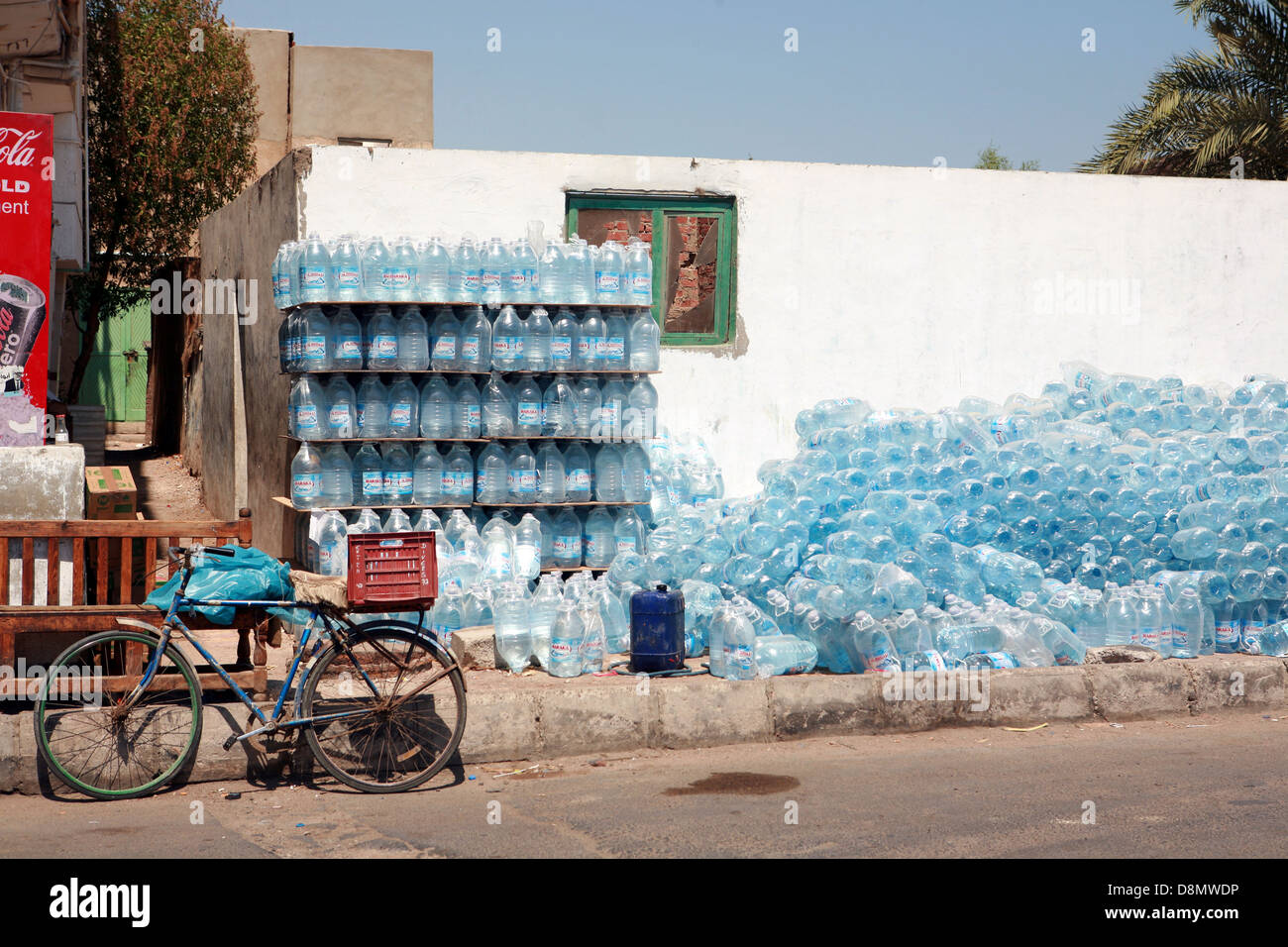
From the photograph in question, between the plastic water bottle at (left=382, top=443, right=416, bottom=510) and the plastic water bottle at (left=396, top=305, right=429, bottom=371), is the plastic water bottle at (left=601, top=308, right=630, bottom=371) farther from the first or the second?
the plastic water bottle at (left=382, top=443, right=416, bottom=510)

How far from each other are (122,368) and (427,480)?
18.0 meters

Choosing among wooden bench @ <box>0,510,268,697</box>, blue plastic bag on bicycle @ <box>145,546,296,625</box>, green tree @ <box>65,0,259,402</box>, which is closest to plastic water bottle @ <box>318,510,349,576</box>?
wooden bench @ <box>0,510,268,697</box>

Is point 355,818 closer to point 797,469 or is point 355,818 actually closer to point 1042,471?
point 797,469

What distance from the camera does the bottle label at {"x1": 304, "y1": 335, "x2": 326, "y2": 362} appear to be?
29.4 feet

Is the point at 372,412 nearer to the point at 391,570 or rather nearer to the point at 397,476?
the point at 397,476

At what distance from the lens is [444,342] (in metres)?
9.26

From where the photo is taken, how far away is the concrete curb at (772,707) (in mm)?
6438

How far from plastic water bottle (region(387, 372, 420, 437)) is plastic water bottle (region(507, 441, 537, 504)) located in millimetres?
783

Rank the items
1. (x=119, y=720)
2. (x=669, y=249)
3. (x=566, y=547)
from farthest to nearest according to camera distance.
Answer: (x=669, y=249) < (x=566, y=547) < (x=119, y=720)

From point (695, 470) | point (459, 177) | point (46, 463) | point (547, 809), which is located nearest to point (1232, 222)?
point (695, 470)

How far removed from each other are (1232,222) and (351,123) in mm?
20489

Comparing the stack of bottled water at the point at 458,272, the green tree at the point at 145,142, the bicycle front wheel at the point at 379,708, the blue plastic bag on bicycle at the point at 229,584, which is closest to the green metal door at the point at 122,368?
the green tree at the point at 145,142

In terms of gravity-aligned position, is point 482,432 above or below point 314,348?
below

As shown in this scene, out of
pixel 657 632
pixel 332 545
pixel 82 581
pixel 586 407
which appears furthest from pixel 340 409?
pixel 657 632
